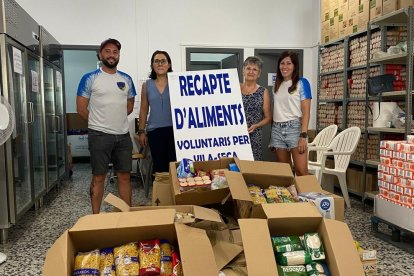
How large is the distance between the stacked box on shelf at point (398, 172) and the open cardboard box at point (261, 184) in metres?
1.03

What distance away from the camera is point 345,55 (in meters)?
4.90

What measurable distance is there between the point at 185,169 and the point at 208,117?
80 centimetres

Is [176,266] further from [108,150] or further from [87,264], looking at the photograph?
[108,150]

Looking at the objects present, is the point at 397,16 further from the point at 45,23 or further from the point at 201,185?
the point at 45,23

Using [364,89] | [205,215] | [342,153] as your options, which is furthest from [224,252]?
[364,89]

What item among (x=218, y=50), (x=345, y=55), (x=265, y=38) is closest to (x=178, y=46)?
(x=218, y=50)

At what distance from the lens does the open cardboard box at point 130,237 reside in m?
1.25

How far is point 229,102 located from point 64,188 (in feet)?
10.9

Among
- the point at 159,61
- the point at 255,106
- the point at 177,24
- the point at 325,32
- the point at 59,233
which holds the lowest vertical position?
the point at 59,233

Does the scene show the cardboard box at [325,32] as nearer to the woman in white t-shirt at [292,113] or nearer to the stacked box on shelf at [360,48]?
the stacked box on shelf at [360,48]

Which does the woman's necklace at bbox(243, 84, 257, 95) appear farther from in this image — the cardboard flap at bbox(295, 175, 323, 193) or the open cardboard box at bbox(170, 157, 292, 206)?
the cardboard flap at bbox(295, 175, 323, 193)

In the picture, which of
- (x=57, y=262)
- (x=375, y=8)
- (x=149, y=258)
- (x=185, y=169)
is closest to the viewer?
(x=57, y=262)

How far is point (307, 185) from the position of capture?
2.12m

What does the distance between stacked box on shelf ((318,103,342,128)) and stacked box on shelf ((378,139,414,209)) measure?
2.22 metres
